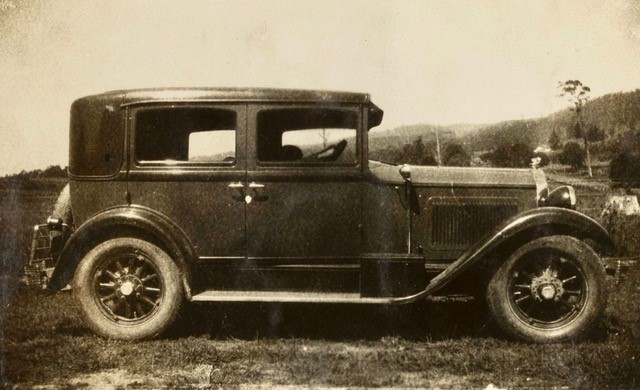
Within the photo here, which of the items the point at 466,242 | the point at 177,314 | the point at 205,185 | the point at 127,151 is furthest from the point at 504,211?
the point at 127,151

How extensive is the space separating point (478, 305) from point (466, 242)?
3.03 feet

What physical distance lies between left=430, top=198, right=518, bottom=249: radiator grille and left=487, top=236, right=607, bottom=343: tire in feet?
1.69

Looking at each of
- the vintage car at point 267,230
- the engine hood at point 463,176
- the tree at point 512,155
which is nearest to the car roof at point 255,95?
the vintage car at point 267,230

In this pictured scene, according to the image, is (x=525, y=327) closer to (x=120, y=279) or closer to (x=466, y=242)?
(x=466, y=242)

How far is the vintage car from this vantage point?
4.12 metres

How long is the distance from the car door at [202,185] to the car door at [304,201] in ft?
0.34

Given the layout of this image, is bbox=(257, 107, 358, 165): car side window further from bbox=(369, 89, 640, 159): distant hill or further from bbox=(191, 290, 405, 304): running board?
bbox=(191, 290, 405, 304): running board

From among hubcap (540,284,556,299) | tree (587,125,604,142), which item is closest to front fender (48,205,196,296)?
hubcap (540,284,556,299)

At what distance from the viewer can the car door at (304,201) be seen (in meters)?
4.26

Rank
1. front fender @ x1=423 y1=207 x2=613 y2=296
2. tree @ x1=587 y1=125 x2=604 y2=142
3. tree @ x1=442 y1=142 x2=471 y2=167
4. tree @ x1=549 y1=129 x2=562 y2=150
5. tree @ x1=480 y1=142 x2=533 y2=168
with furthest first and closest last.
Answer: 1. tree @ x1=442 y1=142 x2=471 y2=167
2. tree @ x1=480 y1=142 x2=533 y2=168
3. tree @ x1=549 y1=129 x2=562 y2=150
4. tree @ x1=587 y1=125 x2=604 y2=142
5. front fender @ x1=423 y1=207 x2=613 y2=296

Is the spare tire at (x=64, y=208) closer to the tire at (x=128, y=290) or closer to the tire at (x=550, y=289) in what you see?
the tire at (x=128, y=290)

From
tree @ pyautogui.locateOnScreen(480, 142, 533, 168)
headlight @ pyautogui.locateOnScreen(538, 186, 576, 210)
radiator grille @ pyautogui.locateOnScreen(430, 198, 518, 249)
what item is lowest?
radiator grille @ pyautogui.locateOnScreen(430, 198, 518, 249)

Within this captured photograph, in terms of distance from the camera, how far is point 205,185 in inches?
169

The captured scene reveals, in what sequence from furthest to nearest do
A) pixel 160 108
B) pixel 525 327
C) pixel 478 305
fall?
pixel 478 305 → pixel 160 108 → pixel 525 327
